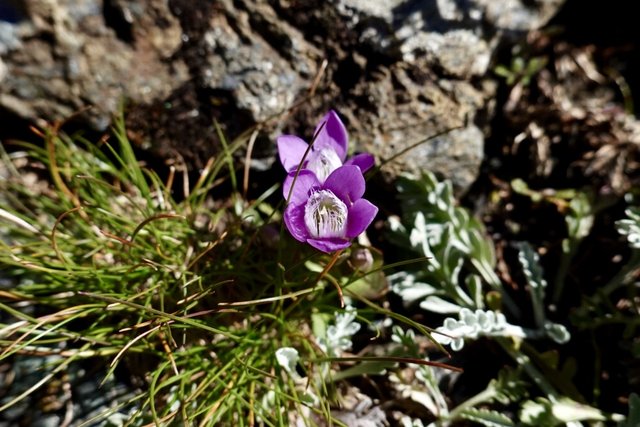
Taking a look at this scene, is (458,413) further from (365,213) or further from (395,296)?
(365,213)

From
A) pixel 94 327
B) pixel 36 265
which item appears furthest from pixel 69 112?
pixel 94 327

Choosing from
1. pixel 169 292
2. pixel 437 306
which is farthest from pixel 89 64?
pixel 437 306

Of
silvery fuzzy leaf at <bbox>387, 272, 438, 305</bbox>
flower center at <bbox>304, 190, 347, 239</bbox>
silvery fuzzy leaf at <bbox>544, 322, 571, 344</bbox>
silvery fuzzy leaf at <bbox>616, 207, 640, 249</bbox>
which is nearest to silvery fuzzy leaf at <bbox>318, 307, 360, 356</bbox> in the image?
silvery fuzzy leaf at <bbox>387, 272, 438, 305</bbox>

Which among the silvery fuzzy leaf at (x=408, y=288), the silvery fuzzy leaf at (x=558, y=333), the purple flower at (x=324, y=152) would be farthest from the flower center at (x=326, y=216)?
the silvery fuzzy leaf at (x=558, y=333)

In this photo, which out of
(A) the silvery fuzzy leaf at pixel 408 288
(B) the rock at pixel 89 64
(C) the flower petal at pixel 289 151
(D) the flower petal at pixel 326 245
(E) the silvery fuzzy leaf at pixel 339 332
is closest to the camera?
(D) the flower petal at pixel 326 245

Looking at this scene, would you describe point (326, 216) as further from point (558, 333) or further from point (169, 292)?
point (558, 333)

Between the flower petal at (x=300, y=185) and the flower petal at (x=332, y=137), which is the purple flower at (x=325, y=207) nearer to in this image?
the flower petal at (x=300, y=185)
